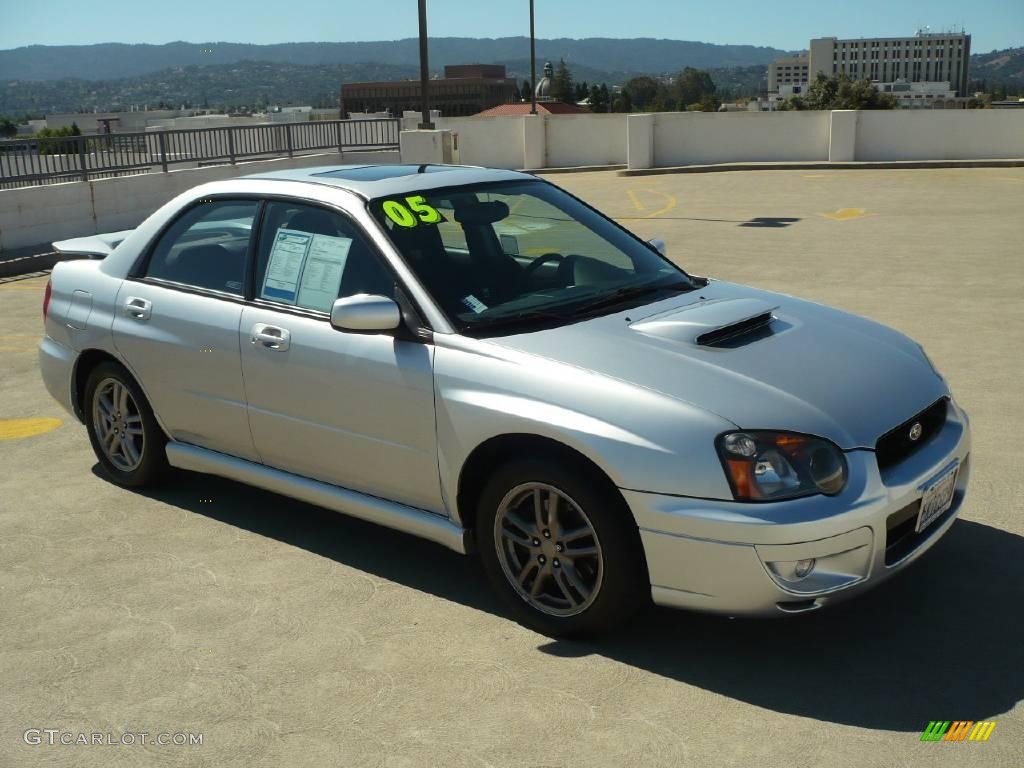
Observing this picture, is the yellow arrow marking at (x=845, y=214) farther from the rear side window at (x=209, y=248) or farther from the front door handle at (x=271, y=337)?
the front door handle at (x=271, y=337)

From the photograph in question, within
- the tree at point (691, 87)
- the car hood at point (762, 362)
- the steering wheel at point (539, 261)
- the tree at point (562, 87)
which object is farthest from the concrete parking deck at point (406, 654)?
the tree at point (691, 87)

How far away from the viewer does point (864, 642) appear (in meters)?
3.99

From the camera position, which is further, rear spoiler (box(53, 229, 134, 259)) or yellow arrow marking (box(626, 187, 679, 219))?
yellow arrow marking (box(626, 187, 679, 219))

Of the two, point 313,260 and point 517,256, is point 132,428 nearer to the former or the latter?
point 313,260

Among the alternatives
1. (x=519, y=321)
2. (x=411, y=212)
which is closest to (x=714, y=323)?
(x=519, y=321)

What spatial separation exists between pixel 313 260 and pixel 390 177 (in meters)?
0.57

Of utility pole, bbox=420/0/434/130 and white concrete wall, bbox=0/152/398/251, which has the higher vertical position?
utility pole, bbox=420/0/434/130

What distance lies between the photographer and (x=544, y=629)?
409cm

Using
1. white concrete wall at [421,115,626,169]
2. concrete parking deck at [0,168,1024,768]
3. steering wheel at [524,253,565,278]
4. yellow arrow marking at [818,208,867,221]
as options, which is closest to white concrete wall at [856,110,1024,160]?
white concrete wall at [421,115,626,169]

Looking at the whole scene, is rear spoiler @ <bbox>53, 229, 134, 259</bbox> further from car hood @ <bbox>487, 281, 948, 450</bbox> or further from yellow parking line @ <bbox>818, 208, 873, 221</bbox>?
yellow parking line @ <bbox>818, 208, 873, 221</bbox>

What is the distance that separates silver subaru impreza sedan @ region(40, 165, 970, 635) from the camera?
3654 mm

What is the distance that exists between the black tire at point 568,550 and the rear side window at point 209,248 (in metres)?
1.75

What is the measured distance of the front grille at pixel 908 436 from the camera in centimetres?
388

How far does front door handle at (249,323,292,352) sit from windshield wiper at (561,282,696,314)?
1237 millimetres
